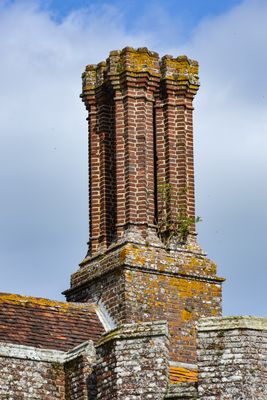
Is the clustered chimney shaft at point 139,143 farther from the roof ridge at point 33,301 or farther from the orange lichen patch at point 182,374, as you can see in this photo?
the orange lichen patch at point 182,374

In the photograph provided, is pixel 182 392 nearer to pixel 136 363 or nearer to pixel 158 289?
pixel 136 363

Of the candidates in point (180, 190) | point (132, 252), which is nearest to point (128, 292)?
point (132, 252)

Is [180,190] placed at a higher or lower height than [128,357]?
higher

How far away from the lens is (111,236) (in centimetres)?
3262

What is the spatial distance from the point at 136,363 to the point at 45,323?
5.23m

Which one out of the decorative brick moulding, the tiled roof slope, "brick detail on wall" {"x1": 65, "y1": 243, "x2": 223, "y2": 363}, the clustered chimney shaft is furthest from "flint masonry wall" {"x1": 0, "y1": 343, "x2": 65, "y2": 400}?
the clustered chimney shaft

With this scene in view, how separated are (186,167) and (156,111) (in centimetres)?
129

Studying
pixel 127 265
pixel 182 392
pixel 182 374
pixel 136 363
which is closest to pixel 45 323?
pixel 127 265

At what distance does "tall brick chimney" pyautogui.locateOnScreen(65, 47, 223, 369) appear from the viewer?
31.2 meters

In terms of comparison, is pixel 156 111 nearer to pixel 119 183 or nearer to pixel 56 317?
pixel 119 183

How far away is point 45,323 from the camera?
97.3ft

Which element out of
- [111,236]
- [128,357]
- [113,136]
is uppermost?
[113,136]

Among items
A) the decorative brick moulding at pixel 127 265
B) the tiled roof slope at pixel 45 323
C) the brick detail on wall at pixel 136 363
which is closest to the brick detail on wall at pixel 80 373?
the decorative brick moulding at pixel 127 265

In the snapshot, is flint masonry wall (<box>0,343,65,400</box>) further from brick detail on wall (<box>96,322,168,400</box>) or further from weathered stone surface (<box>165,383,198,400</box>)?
weathered stone surface (<box>165,383,198,400</box>)
